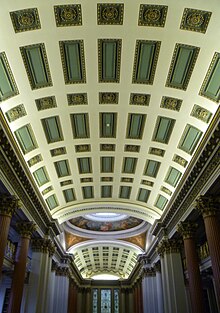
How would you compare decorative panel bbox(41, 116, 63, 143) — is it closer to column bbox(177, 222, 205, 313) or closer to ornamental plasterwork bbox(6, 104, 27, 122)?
ornamental plasterwork bbox(6, 104, 27, 122)

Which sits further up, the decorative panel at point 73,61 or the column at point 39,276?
the decorative panel at point 73,61

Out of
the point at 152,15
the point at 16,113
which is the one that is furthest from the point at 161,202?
the point at 152,15

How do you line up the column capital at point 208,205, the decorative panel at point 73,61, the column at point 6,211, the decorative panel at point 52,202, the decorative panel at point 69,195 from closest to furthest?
the decorative panel at point 73,61, the column at point 6,211, the column capital at point 208,205, the decorative panel at point 52,202, the decorative panel at point 69,195

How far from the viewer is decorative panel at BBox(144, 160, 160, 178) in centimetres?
1714

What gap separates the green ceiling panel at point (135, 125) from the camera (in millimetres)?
13977

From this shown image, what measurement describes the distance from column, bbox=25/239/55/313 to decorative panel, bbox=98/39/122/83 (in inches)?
467

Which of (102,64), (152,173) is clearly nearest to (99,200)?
(152,173)

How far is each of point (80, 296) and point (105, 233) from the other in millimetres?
15291

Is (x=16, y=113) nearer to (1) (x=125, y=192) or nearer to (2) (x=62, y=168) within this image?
(2) (x=62, y=168)

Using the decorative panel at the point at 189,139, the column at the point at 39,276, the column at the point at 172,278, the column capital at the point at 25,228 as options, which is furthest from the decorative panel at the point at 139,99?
the column at the point at 39,276

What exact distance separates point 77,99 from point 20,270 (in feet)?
29.4

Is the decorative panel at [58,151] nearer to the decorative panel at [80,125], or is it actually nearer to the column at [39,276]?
the decorative panel at [80,125]

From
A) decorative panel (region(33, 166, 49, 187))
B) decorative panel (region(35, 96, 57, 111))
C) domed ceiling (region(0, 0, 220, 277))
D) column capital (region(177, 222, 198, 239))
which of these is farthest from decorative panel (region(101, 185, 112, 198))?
decorative panel (region(35, 96, 57, 111))

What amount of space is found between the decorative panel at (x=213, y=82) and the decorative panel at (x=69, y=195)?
38.3 ft
